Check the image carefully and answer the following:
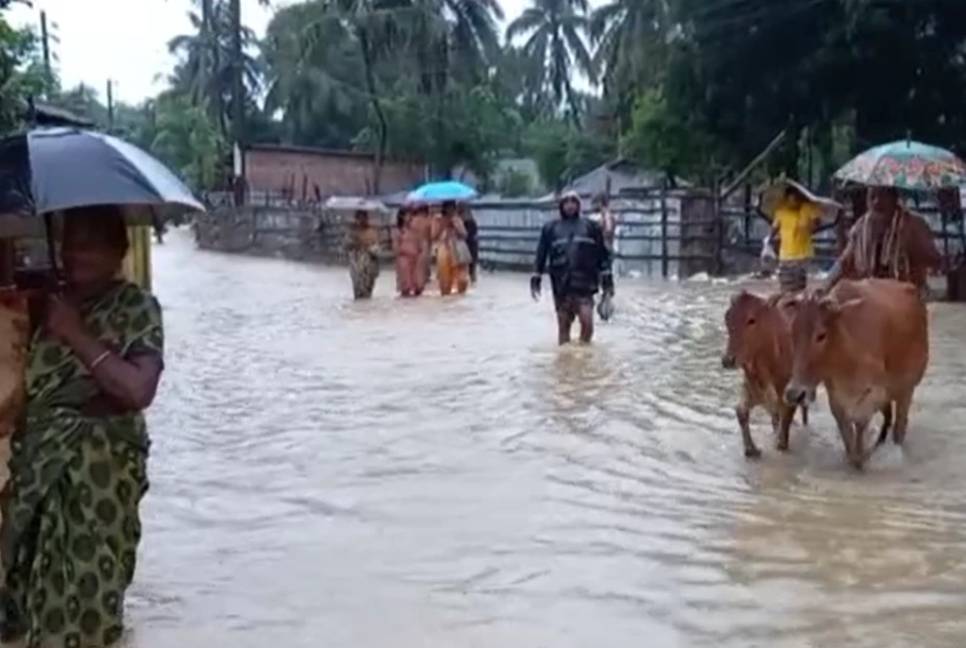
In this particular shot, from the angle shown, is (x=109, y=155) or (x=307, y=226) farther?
(x=307, y=226)

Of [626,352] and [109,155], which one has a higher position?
[109,155]

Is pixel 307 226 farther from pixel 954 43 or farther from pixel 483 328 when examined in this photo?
pixel 483 328

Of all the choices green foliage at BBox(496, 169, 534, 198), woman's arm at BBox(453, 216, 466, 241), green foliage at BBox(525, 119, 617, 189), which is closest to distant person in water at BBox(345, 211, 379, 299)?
woman's arm at BBox(453, 216, 466, 241)

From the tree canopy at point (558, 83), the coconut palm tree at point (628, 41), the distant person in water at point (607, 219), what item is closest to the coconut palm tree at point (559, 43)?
the tree canopy at point (558, 83)

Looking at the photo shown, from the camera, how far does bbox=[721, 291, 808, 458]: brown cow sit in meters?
8.72

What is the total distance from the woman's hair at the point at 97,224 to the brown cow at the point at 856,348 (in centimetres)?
432

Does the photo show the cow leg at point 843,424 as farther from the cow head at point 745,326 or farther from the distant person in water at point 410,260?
the distant person in water at point 410,260

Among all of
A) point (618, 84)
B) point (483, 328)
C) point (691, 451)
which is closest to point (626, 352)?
point (483, 328)

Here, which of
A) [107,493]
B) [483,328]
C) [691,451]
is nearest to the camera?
[107,493]

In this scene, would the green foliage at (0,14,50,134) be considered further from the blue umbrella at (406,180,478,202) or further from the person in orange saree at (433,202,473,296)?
the blue umbrella at (406,180,478,202)

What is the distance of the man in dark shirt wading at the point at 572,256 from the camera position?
14.5 metres

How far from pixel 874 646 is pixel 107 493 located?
2.60m

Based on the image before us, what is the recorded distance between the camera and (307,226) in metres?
43.4

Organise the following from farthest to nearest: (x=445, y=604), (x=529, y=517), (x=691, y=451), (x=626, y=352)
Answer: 1. (x=626, y=352)
2. (x=691, y=451)
3. (x=529, y=517)
4. (x=445, y=604)
